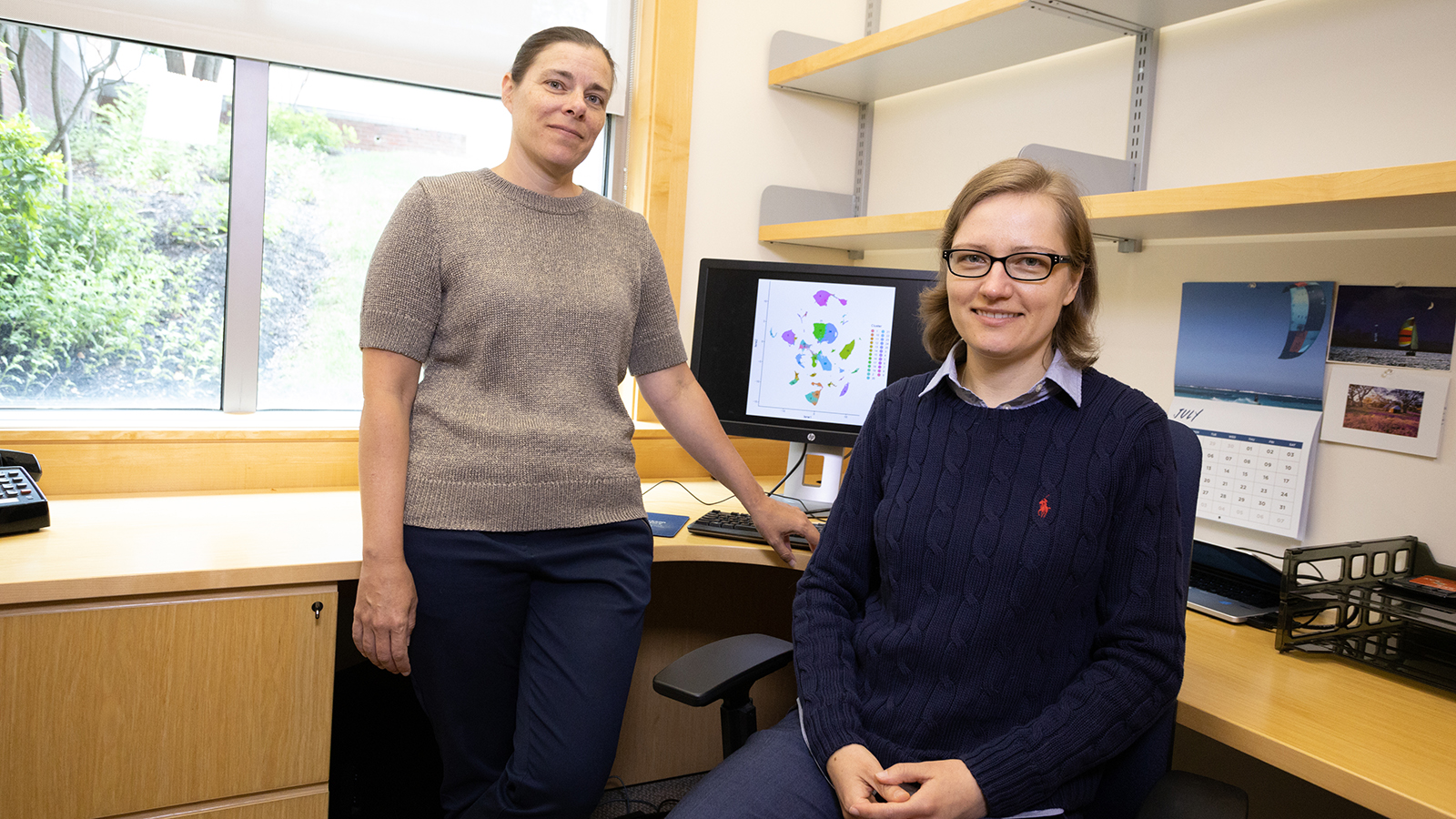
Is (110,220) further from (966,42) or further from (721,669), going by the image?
(966,42)

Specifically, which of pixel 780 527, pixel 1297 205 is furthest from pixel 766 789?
pixel 1297 205

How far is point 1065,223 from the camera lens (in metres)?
1.19

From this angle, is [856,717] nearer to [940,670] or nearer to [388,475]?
[940,670]

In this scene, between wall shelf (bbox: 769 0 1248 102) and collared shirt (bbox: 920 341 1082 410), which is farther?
wall shelf (bbox: 769 0 1248 102)

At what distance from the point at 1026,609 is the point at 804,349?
1025 mm

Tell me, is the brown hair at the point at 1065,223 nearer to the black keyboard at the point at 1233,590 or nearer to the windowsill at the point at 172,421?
the black keyboard at the point at 1233,590

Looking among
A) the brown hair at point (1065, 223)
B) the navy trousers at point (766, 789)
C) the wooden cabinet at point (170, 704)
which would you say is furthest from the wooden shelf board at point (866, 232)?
the wooden cabinet at point (170, 704)

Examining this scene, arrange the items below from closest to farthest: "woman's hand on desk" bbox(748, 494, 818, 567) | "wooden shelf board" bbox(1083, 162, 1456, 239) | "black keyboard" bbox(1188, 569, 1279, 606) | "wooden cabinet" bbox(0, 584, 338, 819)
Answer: "wooden shelf board" bbox(1083, 162, 1456, 239) < "wooden cabinet" bbox(0, 584, 338, 819) < "black keyboard" bbox(1188, 569, 1279, 606) < "woman's hand on desk" bbox(748, 494, 818, 567)

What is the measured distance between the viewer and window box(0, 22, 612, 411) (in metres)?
1.97

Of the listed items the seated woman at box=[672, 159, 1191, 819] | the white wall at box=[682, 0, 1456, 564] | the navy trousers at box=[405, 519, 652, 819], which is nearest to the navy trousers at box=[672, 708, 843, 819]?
the seated woman at box=[672, 159, 1191, 819]

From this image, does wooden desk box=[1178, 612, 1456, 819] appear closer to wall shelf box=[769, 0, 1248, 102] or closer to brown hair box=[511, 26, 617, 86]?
wall shelf box=[769, 0, 1248, 102]

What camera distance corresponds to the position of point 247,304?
85.7 inches

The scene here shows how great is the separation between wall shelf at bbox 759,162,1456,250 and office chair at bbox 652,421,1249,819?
390 mm

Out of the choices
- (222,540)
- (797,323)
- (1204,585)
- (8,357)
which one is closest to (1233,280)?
(1204,585)
